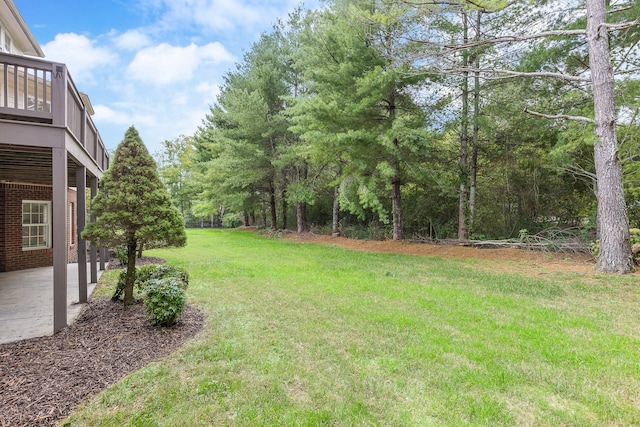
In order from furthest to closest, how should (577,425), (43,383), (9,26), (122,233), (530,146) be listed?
(530,146) < (9,26) < (122,233) < (43,383) < (577,425)

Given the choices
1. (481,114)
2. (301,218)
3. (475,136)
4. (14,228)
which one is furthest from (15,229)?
(481,114)

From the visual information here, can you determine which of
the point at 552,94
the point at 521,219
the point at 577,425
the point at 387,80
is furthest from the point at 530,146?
the point at 577,425

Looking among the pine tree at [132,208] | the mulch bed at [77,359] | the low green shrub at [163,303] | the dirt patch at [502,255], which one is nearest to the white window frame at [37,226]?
the mulch bed at [77,359]

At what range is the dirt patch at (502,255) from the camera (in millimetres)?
7371

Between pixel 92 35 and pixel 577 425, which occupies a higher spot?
pixel 92 35

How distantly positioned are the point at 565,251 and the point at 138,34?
695 inches

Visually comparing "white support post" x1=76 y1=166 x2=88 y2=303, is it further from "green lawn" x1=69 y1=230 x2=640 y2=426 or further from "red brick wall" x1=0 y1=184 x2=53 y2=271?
"red brick wall" x1=0 y1=184 x2=53 y2=271

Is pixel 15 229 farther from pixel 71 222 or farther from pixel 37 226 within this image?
pixel 71 222

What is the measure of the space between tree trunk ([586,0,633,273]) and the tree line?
2 centimetres

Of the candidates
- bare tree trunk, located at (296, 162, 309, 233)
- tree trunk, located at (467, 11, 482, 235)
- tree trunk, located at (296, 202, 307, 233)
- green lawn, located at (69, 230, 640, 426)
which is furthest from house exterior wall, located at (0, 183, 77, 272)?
tree trunk, located at (467, 11, 482, 235)

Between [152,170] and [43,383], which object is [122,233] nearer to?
[152,170]

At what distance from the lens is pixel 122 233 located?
4352 millimetres

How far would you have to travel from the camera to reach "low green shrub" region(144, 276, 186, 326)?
3801mm

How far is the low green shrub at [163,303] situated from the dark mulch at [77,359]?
0.38ft
